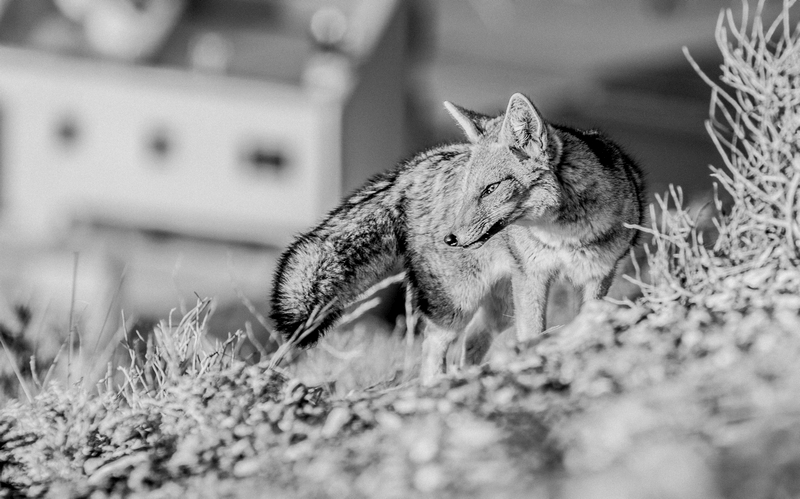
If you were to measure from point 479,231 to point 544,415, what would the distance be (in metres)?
1.56

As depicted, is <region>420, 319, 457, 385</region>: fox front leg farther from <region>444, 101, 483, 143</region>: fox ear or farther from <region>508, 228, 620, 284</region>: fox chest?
<region>444, 101, 483, 143</region>: fox ear

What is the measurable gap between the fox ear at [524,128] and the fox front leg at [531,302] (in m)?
0.58

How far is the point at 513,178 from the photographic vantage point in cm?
443

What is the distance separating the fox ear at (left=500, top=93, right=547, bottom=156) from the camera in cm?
437

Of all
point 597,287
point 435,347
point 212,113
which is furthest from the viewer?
point 212,113

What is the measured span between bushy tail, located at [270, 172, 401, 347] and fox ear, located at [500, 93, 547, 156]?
73cm

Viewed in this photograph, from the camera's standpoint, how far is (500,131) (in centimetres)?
451

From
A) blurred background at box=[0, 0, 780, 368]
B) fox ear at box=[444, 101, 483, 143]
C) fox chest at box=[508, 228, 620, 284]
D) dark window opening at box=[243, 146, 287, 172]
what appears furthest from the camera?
dark window opening at box=[243, 146, 287, 172]

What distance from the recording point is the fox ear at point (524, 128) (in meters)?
4.37

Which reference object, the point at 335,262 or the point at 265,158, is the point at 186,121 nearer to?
the point at 265,158

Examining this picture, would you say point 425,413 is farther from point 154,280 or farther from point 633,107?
point 633,107

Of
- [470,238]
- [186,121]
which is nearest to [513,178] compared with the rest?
[470,238]

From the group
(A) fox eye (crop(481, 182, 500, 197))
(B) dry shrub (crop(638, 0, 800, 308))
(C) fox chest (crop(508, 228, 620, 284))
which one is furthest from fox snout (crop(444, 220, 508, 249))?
(B) dry shrub (crop(638, 0, 800, 308))

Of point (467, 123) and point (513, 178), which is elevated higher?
point (467, 123)
